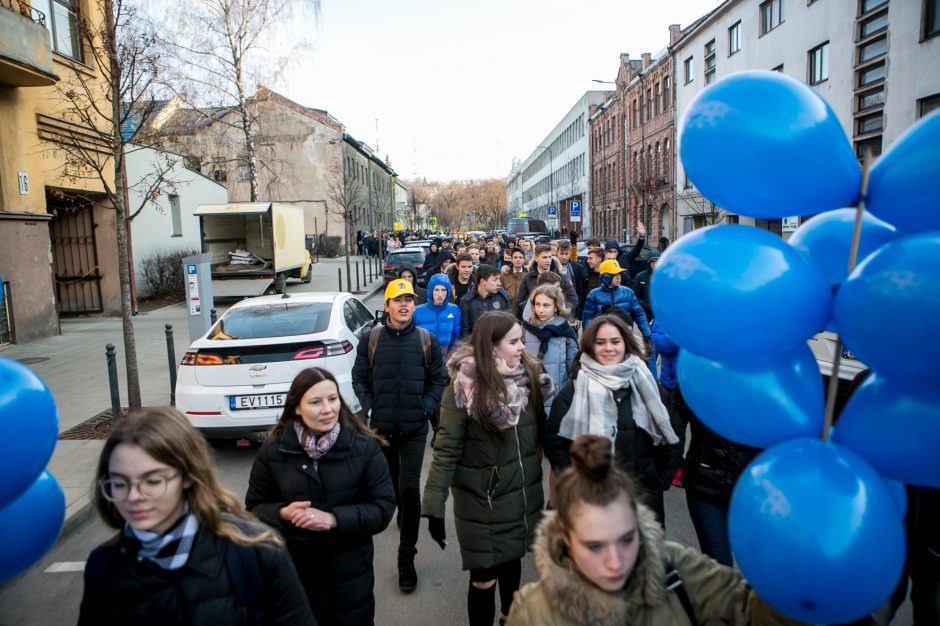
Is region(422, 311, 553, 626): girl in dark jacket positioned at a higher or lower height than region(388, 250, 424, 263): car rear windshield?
lower

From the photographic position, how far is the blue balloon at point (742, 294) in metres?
1.68

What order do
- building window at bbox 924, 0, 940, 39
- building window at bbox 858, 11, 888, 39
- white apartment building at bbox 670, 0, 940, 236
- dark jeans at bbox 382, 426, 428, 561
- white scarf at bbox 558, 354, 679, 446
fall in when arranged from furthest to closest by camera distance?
building window at bbox 858, 11, 888, 39
white apartment building at bbox 670, 0, 940, 236
building window at bbox 924, 0, 940, 39
dark jeans at bbox 382, 426, 428, 561
white scarf at bbox 558, 354, 679, 446

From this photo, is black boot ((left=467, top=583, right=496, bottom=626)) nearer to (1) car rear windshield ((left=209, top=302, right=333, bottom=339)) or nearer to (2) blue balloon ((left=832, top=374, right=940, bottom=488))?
(2) blue balloon ((left=832, top=374, right=940, bottom=488))

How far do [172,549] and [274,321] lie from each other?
4.89m

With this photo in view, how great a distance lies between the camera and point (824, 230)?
78.9 inches

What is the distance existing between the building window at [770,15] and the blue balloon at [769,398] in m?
26.1

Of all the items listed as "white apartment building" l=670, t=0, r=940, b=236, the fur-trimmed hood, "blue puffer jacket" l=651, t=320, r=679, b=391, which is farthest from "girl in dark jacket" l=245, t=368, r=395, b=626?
"white apartment building" l=670, t=0, r=940, b=236

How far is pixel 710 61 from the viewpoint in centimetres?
2977

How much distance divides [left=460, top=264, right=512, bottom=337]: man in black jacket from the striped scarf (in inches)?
204

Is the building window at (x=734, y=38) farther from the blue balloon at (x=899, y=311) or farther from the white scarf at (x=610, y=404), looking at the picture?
the blue balloon at (x=899, y=311)

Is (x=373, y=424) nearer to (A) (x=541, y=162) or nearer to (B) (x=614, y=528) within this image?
(B) (x=614, y=528)

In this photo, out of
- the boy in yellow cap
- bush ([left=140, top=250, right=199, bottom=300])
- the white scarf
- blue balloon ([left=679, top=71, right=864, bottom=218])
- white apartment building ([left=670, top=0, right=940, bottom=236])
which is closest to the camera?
blue balloon ([left=679, top=71, right=864, bottom=218])

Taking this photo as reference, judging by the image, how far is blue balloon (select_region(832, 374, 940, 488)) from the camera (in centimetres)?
159

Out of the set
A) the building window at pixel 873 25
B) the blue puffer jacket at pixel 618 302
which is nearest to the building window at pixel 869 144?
the building window at pixel 873 25
